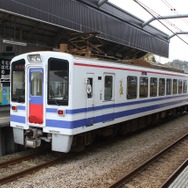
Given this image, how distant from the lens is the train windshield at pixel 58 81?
23.8 feet

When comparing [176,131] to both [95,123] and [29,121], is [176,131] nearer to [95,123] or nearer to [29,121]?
[95,123]

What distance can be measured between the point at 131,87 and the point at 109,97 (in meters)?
1.71

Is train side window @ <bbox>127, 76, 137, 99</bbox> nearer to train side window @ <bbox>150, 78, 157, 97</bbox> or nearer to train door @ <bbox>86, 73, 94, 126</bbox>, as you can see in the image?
train side window @ <bbox>150, 78, 157, 97</bbox>

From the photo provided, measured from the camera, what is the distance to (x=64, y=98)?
7254 mm

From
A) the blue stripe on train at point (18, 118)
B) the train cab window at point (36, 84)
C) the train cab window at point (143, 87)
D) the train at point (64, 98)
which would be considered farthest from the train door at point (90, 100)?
the train cab window at point (143, 87)

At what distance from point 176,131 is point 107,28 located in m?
7.73

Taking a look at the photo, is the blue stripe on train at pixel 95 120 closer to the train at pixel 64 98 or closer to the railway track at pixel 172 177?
the train at pixel 64 98

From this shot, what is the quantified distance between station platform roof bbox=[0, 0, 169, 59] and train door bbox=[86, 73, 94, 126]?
7.58 ft

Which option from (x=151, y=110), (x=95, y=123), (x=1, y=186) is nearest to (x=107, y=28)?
(x=151, y=110)

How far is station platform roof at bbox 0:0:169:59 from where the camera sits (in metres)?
12.0

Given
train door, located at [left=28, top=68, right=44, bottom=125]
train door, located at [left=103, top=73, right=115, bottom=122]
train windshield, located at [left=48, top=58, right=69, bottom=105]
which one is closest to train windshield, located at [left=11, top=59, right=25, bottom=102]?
train door, located at [left=28, top=68, right=44, bottom=125]

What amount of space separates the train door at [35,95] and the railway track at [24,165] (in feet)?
3.40

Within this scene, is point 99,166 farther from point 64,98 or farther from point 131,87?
point 131,87

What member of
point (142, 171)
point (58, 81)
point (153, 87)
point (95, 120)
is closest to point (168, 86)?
point (153, 87)
